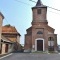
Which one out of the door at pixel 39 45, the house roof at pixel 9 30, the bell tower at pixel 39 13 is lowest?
the door at pixel 39 45

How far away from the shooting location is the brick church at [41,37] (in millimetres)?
46500

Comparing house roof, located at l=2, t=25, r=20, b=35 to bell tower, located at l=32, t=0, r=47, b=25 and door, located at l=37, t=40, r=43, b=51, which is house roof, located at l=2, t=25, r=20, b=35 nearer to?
bell tower, located at l=32, t=0, r=47, b=25

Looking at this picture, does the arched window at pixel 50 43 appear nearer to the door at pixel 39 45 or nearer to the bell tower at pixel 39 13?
the door at pixel 39 45

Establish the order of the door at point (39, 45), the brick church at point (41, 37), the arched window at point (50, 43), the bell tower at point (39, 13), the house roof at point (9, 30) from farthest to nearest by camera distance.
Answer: the house roof at point (9, 30) → the bell tower at point (39, 13) → the arched window at point (50, 43) → the brick church at point (41, 37) → the door at point (39, 45)

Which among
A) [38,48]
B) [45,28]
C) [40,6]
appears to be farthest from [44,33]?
[40,6]

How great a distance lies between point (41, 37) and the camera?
46.9 m

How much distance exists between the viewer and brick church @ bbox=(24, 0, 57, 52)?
153 ft

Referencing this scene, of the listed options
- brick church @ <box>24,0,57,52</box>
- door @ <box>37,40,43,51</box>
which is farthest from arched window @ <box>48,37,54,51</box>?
door @ <box>37,40,43,51</box>

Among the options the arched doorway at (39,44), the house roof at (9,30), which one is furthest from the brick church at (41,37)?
the house roof at (9,30)

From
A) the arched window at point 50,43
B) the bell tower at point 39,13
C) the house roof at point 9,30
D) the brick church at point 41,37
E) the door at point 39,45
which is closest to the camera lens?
the door at point 39,45

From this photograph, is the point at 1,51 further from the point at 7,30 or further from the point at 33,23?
the point at 7,30

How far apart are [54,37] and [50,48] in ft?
11.2

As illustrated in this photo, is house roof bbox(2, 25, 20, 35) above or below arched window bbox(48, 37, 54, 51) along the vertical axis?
above

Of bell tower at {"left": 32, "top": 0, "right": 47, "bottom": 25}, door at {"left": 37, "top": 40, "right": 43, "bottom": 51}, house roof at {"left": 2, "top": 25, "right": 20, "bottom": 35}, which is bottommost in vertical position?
door at {"left": 37, "top": 40, "right": 43, "bottom": 51}
